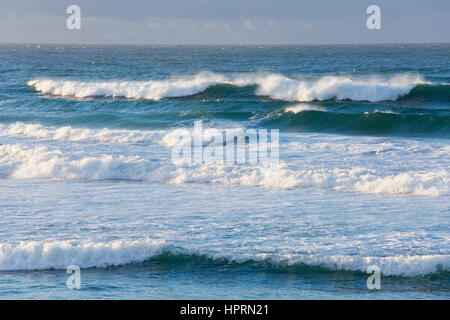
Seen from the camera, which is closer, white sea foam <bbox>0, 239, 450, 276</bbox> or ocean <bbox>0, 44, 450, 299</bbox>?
ocean <bbox>0, 44, 450, 299</bbox>

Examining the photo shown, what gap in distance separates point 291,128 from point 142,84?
45.4 feet

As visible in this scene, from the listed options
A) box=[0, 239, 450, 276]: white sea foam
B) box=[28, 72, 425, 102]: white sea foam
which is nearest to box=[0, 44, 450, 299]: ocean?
box=[0, 239, 450, 276]: white sea foam

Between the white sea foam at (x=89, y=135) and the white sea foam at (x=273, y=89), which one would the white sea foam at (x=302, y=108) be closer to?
the white sea foam at (x=273, y=89)

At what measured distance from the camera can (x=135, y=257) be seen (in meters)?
8.48

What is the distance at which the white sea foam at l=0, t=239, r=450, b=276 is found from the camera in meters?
8.00

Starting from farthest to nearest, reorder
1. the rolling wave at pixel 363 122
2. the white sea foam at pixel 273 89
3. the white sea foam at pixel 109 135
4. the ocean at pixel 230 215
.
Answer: the white sea foam at pixel 273 89 < the rolling wave at pixel 363 122 < the white sea foam at pixel 109 135 < the ocean at pixel 230 215

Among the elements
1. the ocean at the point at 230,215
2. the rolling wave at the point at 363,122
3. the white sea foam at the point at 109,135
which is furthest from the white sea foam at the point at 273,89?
the white sea foam at the point at 109,135

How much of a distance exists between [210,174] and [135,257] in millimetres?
5521

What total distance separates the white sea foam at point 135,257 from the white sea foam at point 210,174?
14.5ft

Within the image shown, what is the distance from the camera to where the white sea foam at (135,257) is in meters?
8.00

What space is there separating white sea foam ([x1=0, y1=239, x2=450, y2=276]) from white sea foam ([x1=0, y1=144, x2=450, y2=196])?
4.43m

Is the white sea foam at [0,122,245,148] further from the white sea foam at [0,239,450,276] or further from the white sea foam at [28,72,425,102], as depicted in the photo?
the white sea foam at [28,72,425,102]

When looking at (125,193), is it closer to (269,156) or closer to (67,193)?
(67,193)

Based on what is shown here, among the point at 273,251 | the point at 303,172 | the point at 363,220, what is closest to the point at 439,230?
the point at 363,220
